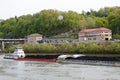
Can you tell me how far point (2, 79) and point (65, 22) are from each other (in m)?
102

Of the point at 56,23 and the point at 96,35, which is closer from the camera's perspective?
the point at 96,35

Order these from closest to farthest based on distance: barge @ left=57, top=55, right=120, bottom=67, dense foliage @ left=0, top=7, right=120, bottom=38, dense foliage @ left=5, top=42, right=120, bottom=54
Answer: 1. barge @ left=57, top=55, right=120, bottom=67
2. dense foliage @ left=5, top=42, right=120, bottom=54
3. dense foliage @ left=0, top=7, right=120, bottom=38

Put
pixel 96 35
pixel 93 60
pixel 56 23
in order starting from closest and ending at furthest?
pixel 93 60 < pixel 96 35 < pixel 56 23

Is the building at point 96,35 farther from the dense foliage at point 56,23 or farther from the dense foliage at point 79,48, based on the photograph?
the dense foliage at point 79,48

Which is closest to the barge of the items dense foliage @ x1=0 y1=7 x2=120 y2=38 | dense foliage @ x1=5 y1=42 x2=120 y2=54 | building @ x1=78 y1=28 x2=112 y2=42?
dense foliage @ x1=5 y1=42 x2=120 y2=54

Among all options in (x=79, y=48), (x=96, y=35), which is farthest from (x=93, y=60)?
(x=96, y=35)

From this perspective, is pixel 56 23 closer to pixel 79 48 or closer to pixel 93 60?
pixel 79 48

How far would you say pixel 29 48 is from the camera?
116 metres

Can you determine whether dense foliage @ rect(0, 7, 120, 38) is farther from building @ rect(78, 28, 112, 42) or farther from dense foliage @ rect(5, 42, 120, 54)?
dense foliage @ rect(5, 42, 120, 54)

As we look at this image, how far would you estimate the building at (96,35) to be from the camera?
378 feet

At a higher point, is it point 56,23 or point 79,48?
point 56,23

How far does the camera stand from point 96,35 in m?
118

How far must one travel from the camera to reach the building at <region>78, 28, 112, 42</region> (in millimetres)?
115094

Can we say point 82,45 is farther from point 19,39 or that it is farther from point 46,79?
point 19,39
